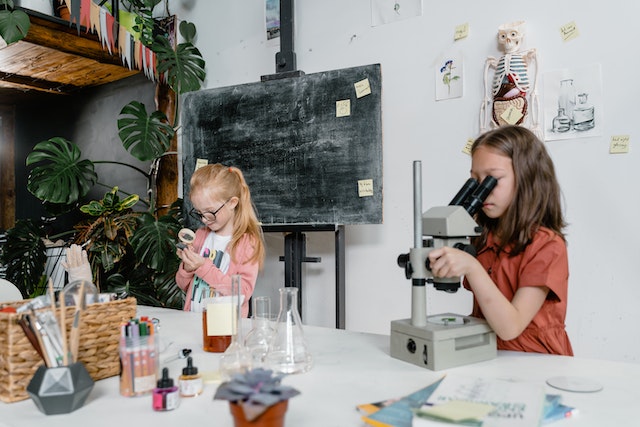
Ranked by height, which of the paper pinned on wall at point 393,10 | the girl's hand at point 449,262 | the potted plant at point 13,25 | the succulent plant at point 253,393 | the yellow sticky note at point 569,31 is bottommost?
the succulent plant at point 253,393

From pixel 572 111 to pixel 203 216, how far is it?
1.71 metres

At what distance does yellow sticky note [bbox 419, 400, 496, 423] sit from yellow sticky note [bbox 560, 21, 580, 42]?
211cm

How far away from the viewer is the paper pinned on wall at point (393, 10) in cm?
277

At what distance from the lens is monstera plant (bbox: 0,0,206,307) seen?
302 cm

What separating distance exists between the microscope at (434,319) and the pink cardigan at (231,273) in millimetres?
720

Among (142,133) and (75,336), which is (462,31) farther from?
(75,336)

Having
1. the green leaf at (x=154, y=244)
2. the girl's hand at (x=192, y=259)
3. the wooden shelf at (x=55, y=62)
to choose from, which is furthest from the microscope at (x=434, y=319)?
the wooden shelf at (x=55, y=62)

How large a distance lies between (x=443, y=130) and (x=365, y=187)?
53 centimetres

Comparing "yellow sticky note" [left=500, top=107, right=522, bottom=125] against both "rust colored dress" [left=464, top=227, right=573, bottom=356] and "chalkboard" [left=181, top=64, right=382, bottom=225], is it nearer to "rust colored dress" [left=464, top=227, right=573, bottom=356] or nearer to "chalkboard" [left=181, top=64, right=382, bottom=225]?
"chalkboard" [left=181, top=64, right=382, bottom=225]

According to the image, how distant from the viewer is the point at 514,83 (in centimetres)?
242

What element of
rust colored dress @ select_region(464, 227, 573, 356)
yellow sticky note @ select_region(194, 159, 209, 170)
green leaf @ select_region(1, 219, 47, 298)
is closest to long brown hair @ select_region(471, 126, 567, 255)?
rust colored dress @ select_region(464, 227, 573, 356)

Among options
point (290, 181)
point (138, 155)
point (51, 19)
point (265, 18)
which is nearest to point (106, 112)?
point (51, 19)

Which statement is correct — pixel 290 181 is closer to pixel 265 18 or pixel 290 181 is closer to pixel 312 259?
pixel 312 259

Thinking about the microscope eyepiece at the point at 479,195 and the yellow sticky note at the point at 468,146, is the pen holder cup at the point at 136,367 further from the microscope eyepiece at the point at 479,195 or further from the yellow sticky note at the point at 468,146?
the yellow sticky note at the point at 468,146
